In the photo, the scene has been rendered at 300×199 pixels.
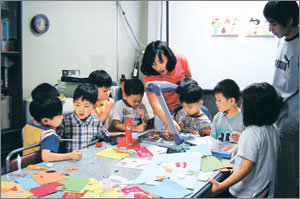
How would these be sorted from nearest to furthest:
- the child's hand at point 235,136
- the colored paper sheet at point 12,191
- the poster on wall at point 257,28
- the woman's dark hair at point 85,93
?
the colored paper sheet at point 12,191, the child's hand at point 235,136, the woman's dark hair at point 85,93, the poster on wall at point 257,28

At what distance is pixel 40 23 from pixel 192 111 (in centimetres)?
180

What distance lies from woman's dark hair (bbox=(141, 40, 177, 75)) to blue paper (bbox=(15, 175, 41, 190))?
3.97 feet

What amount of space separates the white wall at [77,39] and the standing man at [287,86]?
7.25 ft

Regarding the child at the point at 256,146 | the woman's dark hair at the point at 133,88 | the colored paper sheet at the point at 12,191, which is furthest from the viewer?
the woman's dark hair at the point at 133,88

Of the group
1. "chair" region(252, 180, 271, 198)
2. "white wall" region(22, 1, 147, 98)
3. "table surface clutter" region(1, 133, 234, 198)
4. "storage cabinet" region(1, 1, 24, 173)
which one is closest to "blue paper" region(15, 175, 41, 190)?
"table surface clutter" region(1, 133, 234, 198)

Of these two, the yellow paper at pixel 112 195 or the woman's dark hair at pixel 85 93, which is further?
the woman's dark hair at pixel 85 93

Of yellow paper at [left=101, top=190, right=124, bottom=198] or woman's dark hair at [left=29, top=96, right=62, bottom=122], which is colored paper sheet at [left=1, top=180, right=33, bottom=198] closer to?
yellow paper at [left=101, top=190, right=124, bottom=198]

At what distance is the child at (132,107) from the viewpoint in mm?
2324

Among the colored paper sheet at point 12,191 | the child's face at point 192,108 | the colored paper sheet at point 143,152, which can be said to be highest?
the child's face at point 192,108

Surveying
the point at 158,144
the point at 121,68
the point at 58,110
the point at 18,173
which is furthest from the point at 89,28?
the point at 18,173

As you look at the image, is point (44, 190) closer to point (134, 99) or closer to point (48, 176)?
point (48, 176)

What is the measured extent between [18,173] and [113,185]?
44 cm

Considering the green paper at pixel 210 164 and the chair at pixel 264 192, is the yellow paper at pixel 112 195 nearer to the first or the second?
the green paper at pixel 210 164

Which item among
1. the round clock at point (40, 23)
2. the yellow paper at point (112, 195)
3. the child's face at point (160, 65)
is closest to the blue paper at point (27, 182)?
the yellow paper at point (112, 195)
